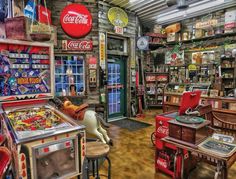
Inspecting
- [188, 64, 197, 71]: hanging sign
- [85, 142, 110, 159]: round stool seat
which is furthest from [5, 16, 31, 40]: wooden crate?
[188, 64, 197, 71]: hanging sign

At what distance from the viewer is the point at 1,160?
147cm

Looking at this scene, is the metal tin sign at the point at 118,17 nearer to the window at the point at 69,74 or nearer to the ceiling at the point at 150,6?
the ceiling at the point at 150,6

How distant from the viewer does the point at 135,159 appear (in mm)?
3291

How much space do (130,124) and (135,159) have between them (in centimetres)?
227

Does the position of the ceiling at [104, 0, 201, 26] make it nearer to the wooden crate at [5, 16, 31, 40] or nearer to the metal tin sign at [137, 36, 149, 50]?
the metal tin sign at [137, 36, 149, 50]

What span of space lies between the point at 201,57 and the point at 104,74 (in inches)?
168

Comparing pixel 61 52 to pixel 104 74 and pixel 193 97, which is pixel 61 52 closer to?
pixel 104 74

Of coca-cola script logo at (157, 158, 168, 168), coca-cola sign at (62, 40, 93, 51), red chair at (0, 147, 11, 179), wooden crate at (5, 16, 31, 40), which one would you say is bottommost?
coca-cola script logo at (157, 158, 168, 168)

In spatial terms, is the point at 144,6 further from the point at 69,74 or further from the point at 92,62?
the point at 69,74

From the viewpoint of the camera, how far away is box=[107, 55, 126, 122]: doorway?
598 centimetres

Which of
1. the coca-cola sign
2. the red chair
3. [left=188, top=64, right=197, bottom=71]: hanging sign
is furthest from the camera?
[left=188, top=64, right=197, bottom=71]: hanging sign

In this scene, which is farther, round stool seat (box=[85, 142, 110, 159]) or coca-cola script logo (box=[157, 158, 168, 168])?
coca-cola script logo (box=[157, 158, 168, 168])

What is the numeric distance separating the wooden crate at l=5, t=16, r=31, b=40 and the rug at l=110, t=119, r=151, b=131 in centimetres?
374

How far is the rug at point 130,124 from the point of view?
5.23m
